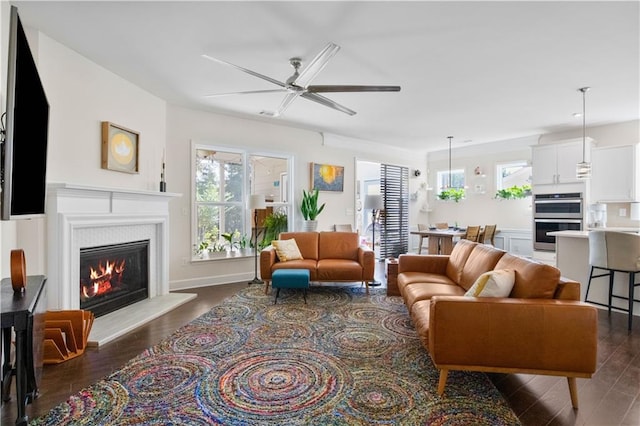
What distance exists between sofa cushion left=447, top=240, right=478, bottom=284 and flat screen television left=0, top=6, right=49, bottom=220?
3421mm

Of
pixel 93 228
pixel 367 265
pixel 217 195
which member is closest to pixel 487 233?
pixel 367 265

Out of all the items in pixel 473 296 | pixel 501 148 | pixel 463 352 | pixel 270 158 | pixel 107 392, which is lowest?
pixel 107 392

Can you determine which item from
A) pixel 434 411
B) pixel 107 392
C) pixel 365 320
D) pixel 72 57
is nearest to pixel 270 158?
pixel 72 57

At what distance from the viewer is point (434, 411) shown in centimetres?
182

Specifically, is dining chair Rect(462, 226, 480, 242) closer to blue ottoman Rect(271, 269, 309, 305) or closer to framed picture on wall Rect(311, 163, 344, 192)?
framed picture on wall Rect(311, 163, 344, 192)

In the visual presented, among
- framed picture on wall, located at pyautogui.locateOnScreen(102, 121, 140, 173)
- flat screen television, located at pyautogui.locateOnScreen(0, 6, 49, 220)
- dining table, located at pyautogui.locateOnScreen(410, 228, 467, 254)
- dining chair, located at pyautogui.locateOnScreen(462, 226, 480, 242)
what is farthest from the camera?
dining table, located at pyautogui.locateOnScreen(410, 228, 467, 254)

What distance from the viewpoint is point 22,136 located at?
1621 mm

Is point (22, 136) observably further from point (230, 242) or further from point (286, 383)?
point (230, 242)

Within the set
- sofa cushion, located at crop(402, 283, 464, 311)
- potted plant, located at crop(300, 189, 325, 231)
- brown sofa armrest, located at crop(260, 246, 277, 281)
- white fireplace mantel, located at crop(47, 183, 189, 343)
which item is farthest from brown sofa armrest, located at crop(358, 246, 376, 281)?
white fireplace mantel, located at crop(47, 183, 189, 343)

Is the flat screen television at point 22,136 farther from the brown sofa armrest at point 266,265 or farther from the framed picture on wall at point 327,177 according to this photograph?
the framed picture on wall at point 327,177

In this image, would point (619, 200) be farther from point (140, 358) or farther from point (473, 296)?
point (140, 358)

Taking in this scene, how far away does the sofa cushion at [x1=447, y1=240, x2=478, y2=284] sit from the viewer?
330 centimetres

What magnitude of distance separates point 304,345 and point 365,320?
0.85 meters

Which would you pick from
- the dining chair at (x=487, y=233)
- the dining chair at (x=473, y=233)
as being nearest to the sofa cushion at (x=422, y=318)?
the dining chair at (x=473, y=233)
